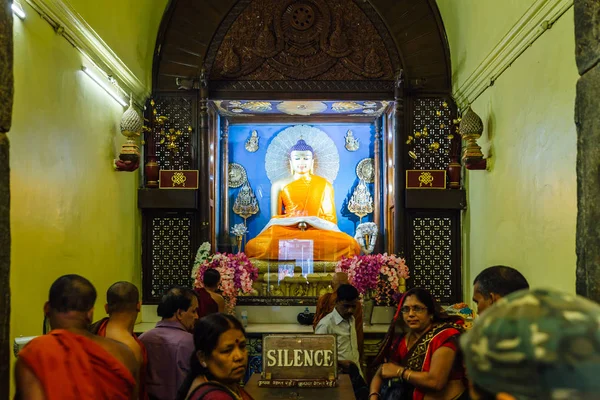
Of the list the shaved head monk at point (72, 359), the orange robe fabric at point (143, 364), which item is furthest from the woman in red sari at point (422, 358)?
the shaved head monk at point (72, 359)

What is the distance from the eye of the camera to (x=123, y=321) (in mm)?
3432

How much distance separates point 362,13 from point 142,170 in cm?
362

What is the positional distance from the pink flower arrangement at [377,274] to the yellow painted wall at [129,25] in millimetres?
3619

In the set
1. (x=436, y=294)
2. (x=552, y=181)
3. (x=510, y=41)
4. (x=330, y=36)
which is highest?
(x=330, y=36)

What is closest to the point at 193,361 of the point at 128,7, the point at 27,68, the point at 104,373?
the point at 104,373

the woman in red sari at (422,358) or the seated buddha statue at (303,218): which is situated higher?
the seated buddha statue at (303,218)

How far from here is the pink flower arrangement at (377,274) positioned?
7371 mm

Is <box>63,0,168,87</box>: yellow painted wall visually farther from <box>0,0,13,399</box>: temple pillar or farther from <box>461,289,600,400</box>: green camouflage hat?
<box>461,289,600,400</box>: green camouflage hat

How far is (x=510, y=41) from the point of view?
588cm

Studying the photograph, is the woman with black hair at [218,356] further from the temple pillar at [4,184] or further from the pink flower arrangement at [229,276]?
the pink flower arrangement at [229,276]

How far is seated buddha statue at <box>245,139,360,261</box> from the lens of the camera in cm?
859

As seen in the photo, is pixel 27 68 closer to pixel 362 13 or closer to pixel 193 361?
pixel 193 361

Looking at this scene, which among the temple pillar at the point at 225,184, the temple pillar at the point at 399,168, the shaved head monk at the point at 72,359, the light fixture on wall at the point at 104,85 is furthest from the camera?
the temple pillar at the point at 225,184

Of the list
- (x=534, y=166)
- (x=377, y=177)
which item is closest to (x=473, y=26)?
(x=534, y=166)
